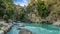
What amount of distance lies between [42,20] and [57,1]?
6530 millimetres

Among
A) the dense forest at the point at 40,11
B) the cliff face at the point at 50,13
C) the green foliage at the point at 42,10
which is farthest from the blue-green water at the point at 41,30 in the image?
the green foliage at the point at 42,10

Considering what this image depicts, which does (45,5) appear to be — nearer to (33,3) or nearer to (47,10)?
(47,10)

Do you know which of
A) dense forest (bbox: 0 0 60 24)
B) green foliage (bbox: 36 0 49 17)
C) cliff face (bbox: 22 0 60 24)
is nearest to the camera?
dense forest (bbox: 0 0 60 24)

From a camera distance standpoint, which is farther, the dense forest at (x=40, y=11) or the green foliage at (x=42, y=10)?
the green foliage at (x=42, y=10)

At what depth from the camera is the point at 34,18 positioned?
172 ft

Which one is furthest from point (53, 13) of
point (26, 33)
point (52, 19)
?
point (26, 33)

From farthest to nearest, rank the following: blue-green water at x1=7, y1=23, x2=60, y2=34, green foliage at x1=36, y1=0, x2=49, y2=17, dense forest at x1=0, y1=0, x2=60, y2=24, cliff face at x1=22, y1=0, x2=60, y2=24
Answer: green foliage at x1=36, y1=0, x2=49, y2=17 < cliff face at x1=22, y1=0, x2=60, y2=24 < dense forest at x1=0, y1=0, x2=60, y2=24 < blue-green water at x1=7, y1=23, x2=60, y2=34

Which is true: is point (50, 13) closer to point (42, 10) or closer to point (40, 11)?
point (42, 10)

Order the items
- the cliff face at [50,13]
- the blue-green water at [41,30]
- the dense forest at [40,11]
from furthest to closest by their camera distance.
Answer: the cliff face at [50,13], the dense forest at [40,11], the blue-green water at [41,30]

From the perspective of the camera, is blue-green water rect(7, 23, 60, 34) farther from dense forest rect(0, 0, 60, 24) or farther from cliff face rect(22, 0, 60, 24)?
cliff face rect(22, 0, 60, 24)

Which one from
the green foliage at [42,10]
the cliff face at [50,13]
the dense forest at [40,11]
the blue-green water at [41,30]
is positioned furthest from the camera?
the green foliage at [42,10]

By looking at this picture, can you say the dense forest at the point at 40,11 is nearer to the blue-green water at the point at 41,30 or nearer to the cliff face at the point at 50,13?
the cliff face at the point at 50,13

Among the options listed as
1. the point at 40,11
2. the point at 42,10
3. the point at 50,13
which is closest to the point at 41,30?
the point at 50,13

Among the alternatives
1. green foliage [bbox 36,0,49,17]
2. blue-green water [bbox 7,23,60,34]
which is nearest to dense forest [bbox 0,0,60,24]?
green foliage [bbox 36,0,49,17]
